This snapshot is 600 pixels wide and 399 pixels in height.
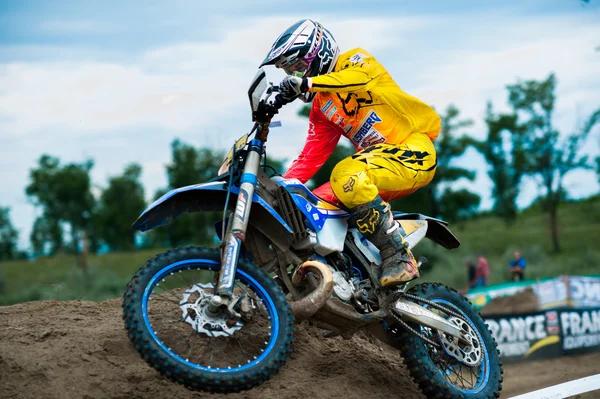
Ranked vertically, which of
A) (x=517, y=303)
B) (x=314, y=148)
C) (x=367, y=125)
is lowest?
(x=517, y=303)

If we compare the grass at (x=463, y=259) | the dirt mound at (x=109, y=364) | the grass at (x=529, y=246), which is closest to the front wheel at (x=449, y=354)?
the dirt mound at (x=109, y=364)

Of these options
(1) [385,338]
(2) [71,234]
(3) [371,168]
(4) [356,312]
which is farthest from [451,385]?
(2) [71,234]

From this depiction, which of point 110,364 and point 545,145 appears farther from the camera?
point 545,145

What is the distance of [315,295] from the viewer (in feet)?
15.9

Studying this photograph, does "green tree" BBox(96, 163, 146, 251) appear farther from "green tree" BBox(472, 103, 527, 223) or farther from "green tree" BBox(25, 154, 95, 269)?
"green tree" BBox(472, 103, 527, 223)

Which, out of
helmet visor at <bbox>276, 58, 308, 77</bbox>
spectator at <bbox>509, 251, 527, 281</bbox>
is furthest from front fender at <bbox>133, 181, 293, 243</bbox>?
spectator at <bbox>509, 251, 527, 281</bbox>

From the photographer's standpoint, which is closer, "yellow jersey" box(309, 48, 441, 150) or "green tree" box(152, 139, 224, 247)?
"yellow jersey" box(309, 48, 441, 150)

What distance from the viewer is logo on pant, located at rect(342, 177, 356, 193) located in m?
5.14

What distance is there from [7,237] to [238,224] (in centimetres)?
5760

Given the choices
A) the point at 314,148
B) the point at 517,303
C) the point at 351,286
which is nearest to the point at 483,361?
the point at 351,286

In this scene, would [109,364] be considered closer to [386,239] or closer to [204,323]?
[204,323]

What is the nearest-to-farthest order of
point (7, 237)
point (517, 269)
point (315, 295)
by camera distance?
1. point (315, 295)
2. point (517, 269)
3. point (7, 237)

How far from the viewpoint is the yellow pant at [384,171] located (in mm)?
5168

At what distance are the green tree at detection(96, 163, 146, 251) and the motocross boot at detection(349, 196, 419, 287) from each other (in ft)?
145
